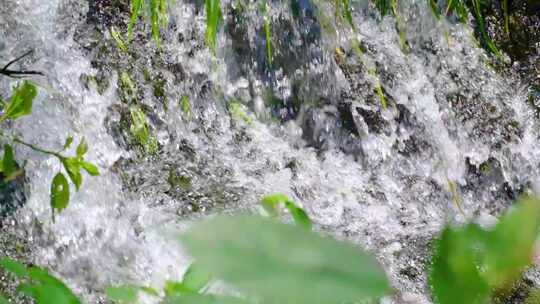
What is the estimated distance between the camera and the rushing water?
6.34ft

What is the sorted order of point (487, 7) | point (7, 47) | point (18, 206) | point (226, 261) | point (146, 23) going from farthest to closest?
point (487, 7)
point (146, 23)
point (7, 47)
point (18, 206)
point (226, 261)

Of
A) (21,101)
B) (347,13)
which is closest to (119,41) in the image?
(347,13)

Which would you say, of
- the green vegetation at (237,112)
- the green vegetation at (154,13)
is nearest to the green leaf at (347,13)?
the green vegetation at (237,112)

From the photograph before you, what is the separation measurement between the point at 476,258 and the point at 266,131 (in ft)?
Answer: 6.86

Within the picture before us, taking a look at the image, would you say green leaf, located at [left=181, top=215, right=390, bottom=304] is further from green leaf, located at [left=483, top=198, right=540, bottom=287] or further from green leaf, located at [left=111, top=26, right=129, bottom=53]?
green leaf, located at [left=111, top=26, right=129, bottom=53]

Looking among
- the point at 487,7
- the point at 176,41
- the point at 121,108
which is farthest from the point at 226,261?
the point at 487,7

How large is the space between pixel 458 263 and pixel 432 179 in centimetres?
222

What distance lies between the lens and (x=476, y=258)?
242mm

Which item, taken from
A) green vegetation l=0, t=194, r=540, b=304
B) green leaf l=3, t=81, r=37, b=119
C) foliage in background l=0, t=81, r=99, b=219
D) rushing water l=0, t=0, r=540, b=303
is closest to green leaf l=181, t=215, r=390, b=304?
green vegetation l=0, t=194, r=540, b=304

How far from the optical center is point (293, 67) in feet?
7.93

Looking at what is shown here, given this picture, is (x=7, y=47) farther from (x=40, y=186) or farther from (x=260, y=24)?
(x=260, y=24)

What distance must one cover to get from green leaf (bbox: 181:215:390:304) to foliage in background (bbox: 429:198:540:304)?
0.08 ft

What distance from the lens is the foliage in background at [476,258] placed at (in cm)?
23

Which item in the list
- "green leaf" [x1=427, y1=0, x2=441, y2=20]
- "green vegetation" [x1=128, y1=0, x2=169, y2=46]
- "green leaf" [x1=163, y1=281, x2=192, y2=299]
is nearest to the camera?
"green leaf" [x1=163, y1=281, x2=192, y2=299]
